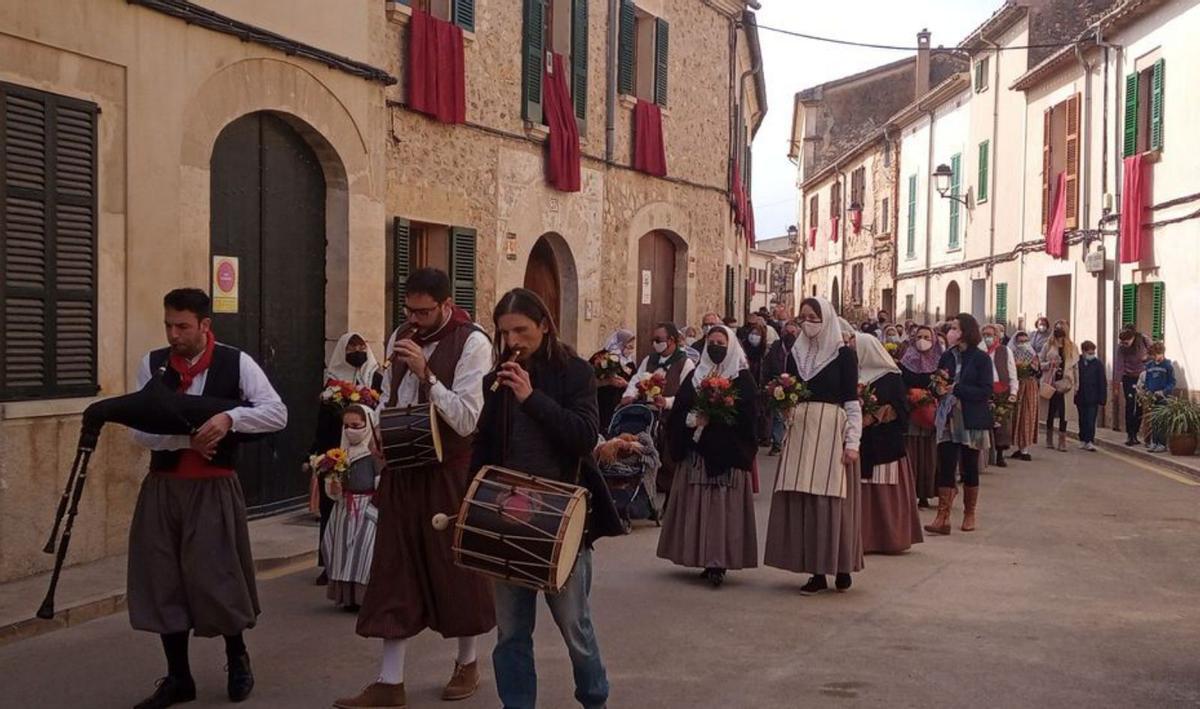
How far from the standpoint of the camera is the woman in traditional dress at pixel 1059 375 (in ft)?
66.9

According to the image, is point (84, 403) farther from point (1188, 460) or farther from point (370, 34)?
point (1188, 460)

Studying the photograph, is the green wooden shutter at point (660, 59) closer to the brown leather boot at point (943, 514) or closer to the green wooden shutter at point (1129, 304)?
the green wooden shutter at point (1129, 304)

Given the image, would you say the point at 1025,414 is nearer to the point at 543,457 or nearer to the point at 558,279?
the point at 558,279

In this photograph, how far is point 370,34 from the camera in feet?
42.9

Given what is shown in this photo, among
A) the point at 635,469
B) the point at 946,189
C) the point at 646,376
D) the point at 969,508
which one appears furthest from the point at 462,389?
the point at 946,189

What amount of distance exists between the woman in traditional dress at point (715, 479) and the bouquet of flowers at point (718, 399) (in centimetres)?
4

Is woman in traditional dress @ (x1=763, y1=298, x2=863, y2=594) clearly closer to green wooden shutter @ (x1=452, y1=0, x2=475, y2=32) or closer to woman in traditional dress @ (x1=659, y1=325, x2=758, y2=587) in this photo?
woman in traditional dress @ (x1=659, y1=325, x2=758, y2=587)

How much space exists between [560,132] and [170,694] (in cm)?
1239

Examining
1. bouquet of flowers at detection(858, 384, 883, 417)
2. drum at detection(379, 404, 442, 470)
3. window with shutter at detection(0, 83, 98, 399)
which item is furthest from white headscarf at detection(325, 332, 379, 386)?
drum at detection(379, 404, 442, 470)

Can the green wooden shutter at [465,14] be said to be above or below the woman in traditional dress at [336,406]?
above

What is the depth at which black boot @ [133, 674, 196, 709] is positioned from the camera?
5965 millimetres

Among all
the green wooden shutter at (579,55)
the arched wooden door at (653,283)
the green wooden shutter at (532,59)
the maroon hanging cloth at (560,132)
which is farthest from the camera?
the arched wooden door at (653,283)

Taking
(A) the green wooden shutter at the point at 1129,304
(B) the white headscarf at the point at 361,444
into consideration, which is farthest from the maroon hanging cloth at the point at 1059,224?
(B) the white headscarf at the point at 361,444

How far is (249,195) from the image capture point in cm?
1145
